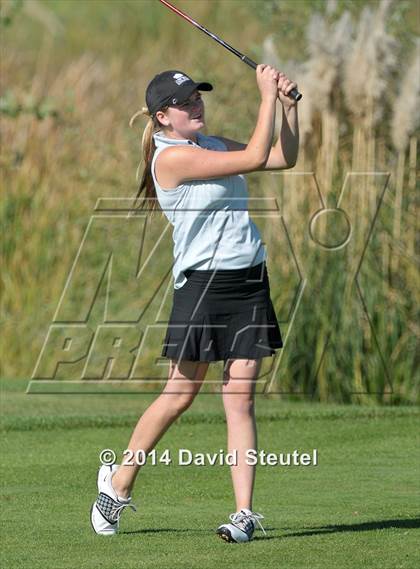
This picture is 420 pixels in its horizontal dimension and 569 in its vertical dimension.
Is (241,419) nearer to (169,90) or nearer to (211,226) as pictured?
(211,226)

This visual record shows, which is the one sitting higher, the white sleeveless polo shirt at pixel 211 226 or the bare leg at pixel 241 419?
the white sleeveless polo shirt at pixel 211 226

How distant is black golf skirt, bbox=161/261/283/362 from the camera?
5.63 m

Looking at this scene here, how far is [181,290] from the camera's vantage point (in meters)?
5.77

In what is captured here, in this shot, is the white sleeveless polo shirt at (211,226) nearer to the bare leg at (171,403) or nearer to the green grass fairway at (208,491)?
the bare leg at (171,403)

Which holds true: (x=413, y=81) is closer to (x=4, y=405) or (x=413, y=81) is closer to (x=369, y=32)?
(x=369, y=32)

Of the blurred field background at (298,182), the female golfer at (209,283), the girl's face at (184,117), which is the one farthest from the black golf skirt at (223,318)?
the blurred field background at (298,182)

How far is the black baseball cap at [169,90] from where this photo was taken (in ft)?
18.8

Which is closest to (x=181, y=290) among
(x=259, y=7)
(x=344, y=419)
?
(x=344, y=419)

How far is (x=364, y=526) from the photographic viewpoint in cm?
601

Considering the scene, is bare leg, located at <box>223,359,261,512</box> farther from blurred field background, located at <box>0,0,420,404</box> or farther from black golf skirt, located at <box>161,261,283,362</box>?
blurred field background, located at <box>0,0,420,404</box>

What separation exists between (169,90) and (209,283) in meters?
0.80

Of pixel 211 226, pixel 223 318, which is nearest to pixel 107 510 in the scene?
pixel 223 318

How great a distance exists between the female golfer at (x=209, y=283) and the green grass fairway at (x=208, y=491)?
273 millimetres

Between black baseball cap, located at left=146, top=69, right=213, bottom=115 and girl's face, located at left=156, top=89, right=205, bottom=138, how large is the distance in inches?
0.9
